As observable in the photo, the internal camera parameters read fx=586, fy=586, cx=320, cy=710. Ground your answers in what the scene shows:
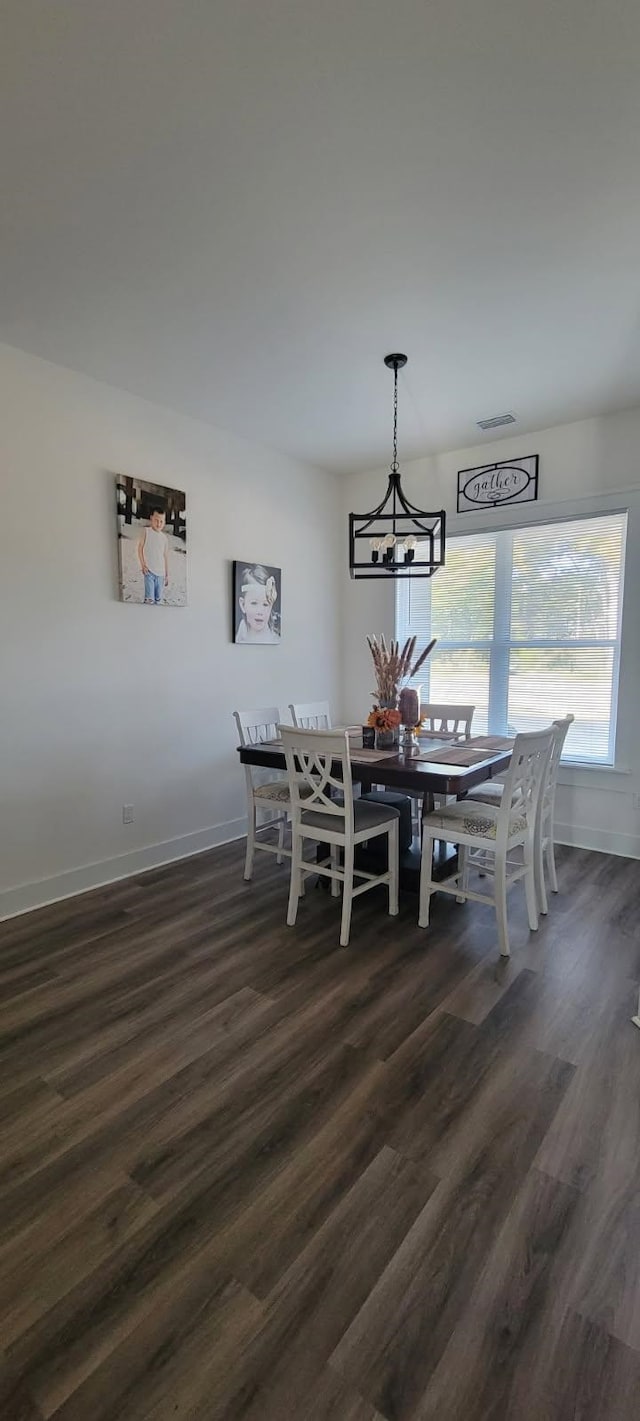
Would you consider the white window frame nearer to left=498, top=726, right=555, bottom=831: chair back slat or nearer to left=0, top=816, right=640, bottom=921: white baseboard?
left=0, top=816, right=640, bottom=921: white baseboard

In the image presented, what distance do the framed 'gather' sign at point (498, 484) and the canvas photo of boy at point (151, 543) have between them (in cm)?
212

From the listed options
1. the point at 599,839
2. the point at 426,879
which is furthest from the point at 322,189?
the point at 599,839

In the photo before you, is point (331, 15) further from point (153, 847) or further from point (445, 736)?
point (153, 847)

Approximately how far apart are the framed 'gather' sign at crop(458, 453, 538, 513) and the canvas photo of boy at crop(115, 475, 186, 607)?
6.97 feet

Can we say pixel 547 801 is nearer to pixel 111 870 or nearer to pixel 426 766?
pixel 426 766

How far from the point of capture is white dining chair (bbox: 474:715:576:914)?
290 cm

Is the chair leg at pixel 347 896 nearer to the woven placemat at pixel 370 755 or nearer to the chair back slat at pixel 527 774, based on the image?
the woven placemat at pixel 370 755

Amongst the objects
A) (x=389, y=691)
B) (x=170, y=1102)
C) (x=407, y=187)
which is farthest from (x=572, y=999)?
(x=407, y=187)

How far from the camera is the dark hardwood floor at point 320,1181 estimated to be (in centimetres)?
111

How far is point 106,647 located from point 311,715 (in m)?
1.38

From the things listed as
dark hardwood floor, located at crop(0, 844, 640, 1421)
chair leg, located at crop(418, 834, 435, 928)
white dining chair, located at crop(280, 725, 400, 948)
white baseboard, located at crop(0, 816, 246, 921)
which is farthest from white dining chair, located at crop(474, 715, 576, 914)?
white baseboard, located at crop(0, 816, 246, 921)

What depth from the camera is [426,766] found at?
2711 mm

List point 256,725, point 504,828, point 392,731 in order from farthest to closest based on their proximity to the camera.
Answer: point 256,725, point 392,731, point 504,828

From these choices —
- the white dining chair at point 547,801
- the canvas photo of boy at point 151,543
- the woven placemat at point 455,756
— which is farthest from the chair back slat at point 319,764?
the canvas photo of boy at point 151,543
